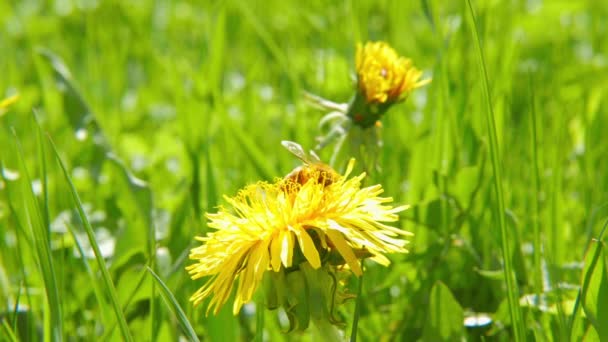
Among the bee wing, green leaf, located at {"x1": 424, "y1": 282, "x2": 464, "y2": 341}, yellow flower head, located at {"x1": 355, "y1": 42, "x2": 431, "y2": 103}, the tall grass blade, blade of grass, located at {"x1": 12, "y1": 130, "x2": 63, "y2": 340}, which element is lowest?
green leaf, located at {"x1": 424, "y1": 282, "x2": 464, "y2": 341}

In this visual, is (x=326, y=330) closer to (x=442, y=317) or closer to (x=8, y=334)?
(x=442, y=317)

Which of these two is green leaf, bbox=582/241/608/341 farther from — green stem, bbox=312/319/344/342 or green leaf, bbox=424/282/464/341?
green stem, bbox=312/319/344/342

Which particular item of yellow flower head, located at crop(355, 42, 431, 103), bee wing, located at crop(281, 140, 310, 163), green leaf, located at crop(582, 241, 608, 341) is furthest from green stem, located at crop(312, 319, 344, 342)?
yellow flower head, located at crop(355, 42, 431, 103)

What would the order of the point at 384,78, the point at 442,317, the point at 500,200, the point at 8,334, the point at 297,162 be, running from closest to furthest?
the point at 500,200
the point at 8,334
the point at 442,317
the point at 384,78
the point at 297,162

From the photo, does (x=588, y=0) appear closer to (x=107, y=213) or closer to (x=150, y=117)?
(x=150, y=117)

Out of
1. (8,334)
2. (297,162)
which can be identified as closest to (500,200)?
(8,334)

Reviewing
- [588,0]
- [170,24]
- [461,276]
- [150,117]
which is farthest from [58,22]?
[461,276]
